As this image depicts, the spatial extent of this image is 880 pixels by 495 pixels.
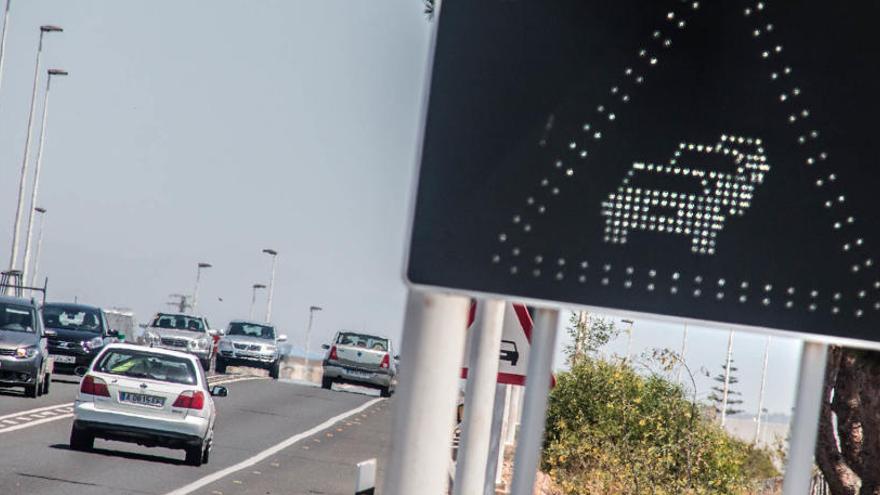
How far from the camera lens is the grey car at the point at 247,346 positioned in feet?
168

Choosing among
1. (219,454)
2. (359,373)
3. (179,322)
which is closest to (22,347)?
(219,454)

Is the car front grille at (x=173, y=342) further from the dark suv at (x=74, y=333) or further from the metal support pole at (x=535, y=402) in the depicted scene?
the metal support pole at (x=535, y=402)

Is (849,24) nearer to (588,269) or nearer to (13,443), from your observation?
(588,269)

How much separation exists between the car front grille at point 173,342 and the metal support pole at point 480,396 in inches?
1485

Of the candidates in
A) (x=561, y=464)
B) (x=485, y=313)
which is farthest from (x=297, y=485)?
(x=485, y=313)

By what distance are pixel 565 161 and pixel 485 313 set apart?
21.8 ft

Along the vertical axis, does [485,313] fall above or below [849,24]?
below

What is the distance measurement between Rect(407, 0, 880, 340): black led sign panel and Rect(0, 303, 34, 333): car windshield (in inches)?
1141

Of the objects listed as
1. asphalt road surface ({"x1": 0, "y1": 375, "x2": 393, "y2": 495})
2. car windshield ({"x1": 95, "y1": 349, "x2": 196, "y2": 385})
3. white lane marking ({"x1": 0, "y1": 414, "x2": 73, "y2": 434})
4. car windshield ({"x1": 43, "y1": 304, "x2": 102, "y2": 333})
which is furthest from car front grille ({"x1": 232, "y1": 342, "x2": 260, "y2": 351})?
car windshield ({"x1": 95, "y1": 349, "x2": 196, "y2": 385})

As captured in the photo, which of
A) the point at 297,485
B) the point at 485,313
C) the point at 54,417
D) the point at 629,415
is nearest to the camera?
the point at 485,313

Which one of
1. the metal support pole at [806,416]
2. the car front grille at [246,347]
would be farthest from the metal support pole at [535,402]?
the car front grille at [246,347]

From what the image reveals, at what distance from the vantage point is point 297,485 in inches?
854

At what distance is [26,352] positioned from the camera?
99.7ft

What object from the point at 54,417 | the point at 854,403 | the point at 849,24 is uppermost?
the point at 849,24
